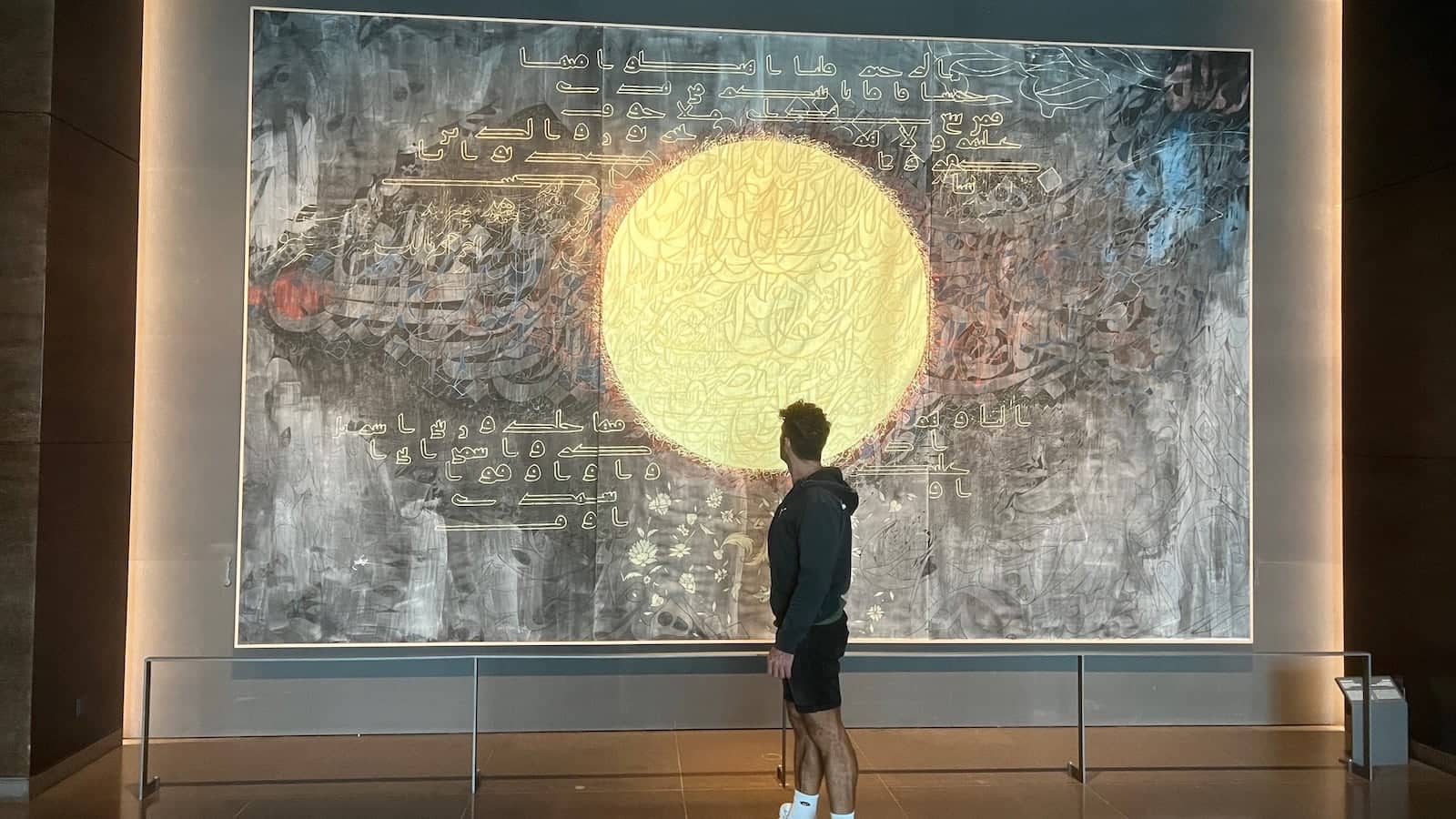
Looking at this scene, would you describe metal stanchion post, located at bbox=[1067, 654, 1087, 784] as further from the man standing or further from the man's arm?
the man's arm

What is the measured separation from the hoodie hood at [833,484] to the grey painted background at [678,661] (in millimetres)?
1718

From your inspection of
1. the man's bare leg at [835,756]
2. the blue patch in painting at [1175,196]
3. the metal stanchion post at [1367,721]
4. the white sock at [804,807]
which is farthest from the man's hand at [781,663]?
the blue patch in painting at [1175,196]

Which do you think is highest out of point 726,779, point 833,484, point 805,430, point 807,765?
point 805,430

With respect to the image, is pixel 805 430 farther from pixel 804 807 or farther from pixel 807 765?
pixel 804 807

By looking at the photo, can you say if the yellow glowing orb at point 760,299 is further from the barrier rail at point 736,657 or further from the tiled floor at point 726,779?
the tiled floor at point 726,779

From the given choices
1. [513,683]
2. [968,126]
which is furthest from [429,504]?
[968,126]

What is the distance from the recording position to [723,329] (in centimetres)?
481

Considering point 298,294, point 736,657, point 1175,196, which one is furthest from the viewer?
point 1175,196

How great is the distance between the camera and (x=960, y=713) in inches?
193

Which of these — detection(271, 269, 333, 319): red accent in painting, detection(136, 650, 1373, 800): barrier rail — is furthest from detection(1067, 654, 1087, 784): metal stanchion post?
detection(271, 269, 333, 319): red accent in painting

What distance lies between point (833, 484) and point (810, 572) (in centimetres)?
34

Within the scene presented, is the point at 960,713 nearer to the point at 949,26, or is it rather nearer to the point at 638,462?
the point at 638,462

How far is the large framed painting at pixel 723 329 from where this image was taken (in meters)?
4.64

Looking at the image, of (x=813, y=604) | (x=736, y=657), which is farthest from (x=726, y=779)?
(x=813, y=604)
